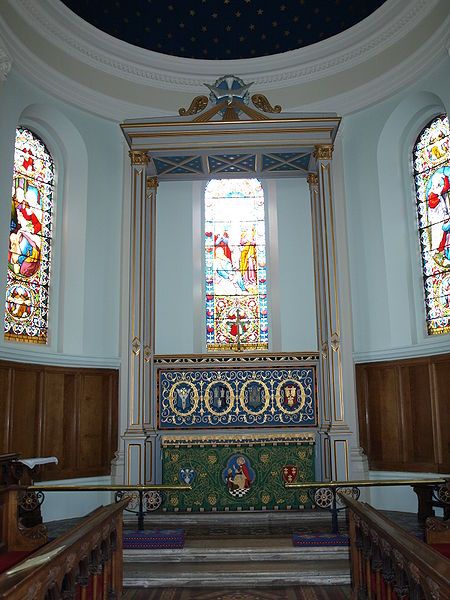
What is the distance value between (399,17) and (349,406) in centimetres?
616

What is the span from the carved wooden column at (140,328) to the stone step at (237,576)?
2555 mm

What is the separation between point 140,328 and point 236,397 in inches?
67.7

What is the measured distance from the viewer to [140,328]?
Answer: 916cm

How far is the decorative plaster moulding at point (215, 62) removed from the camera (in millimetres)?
9891

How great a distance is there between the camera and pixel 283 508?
864 centimetres

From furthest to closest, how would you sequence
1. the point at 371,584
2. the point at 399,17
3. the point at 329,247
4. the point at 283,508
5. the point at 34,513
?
the point at 399,17 → the point at 329,247 → the point at 283,508 → the point at 34,513 → the point at 371,584

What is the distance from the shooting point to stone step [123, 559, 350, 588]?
19.6ft

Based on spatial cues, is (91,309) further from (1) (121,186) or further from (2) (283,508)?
(2) (283,508)

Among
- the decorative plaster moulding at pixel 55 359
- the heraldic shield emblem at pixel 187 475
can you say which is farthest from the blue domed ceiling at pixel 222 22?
the heraldic shield emblem at pixel 187 475

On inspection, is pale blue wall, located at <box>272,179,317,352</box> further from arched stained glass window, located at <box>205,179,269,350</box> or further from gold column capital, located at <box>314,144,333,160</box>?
gold column capital, located at <box>314,144,333,160</box>

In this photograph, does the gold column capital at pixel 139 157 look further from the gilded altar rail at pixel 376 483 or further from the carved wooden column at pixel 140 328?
the gilded altar rail at pixel 376 483

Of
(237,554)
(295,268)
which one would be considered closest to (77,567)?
(237,554)

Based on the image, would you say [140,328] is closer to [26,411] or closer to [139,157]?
[26,411]

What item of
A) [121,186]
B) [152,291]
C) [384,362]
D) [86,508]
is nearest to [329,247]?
[384,362]
